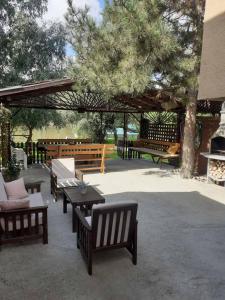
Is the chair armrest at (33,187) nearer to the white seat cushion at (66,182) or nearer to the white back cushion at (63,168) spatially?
the white seat cushion at (66,182)

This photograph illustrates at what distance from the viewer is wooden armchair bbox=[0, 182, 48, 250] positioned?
146 inches

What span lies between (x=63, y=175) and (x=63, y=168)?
257mm

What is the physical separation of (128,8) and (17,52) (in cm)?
912

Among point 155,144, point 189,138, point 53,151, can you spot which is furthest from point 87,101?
point 189,138

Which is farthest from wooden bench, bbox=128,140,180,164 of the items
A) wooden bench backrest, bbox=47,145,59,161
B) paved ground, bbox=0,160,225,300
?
paved ground, bbox=0,160,225,300

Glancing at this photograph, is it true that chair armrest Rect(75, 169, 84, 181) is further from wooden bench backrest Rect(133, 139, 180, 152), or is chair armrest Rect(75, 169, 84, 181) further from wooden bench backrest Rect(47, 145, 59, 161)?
wooden bench backrest Rect(133, 139, 180, 152)

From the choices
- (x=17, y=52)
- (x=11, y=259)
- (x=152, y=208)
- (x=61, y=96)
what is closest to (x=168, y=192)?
(x=152, y=208)

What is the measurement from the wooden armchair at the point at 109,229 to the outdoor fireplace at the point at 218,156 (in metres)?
5.31

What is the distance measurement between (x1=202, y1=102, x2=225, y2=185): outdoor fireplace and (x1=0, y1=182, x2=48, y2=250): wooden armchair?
580cm

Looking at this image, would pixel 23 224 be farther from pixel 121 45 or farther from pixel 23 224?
pixel 121 45

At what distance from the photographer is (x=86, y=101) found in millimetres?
11484

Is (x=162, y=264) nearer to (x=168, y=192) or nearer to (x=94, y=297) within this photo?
(x=94, y=297)

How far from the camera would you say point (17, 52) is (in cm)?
1345

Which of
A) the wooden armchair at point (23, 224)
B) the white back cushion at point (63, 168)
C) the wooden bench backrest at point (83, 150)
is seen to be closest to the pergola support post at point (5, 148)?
the wooden bench backrest at point (83, 150)
